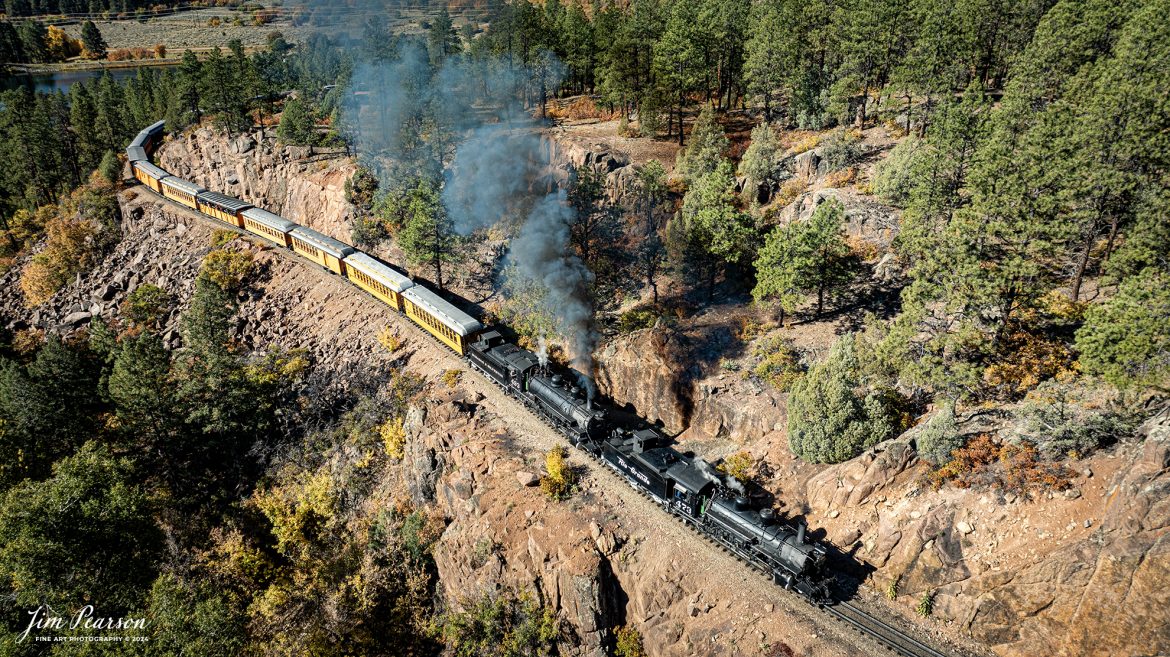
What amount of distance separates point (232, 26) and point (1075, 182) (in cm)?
15087

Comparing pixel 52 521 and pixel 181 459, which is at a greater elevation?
pixel 52 521

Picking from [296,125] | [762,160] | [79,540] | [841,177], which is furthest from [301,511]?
[296,125]

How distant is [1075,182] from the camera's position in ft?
96.7

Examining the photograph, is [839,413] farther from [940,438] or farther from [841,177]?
[841,177]

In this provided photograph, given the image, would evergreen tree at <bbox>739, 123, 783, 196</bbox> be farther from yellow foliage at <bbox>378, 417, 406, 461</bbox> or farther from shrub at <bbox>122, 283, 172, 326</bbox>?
shrub at <bbox>122, 283, 172, 326</bbox>

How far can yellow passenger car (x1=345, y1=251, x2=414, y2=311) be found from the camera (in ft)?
159

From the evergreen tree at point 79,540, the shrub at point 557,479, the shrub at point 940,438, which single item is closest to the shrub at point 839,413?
the shrub at point 940,438

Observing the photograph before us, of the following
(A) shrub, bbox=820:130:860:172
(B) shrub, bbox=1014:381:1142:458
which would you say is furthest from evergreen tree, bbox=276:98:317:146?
(B) shrub, bbox=1014:381:1142:458

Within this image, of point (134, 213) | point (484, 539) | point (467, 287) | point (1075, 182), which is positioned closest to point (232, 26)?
point (134, 213)

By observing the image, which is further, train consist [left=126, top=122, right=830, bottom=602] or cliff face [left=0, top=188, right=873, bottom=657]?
cliff face [left=0, top=188, right=873, bottom=657]

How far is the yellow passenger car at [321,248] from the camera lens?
5528cm

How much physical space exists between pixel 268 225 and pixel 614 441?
48884mm

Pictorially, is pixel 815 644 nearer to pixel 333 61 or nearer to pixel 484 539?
pixel 484 539

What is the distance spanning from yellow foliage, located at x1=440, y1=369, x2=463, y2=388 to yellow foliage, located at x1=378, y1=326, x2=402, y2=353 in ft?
22.7
